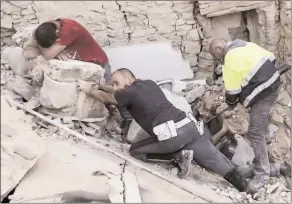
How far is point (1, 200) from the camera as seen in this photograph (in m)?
4.58

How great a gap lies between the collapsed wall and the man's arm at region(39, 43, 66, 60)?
3.31 ft

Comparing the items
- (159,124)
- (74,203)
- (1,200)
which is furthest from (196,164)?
(1,200)

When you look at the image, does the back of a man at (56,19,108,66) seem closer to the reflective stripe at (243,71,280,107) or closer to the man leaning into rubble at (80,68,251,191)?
the man leaning into rubble at (80,68,251,191)

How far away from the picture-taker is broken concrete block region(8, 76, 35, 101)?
6.09 meters

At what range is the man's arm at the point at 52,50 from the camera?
6008 millimetres

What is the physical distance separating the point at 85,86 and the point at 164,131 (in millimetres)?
970

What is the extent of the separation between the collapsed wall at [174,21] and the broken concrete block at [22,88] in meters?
0.91

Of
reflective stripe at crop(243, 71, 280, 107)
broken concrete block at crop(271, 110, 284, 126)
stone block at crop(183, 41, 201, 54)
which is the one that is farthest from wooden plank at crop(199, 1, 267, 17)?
reflective stripe at crop(243, 71, 280, 107)

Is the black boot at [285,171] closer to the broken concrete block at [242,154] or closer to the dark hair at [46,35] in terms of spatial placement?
the broken concrete block at [242,154]

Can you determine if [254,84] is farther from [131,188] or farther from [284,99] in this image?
[131,188]

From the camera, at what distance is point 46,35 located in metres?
5.89

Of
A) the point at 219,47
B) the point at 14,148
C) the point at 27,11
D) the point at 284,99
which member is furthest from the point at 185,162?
the point at 27,11

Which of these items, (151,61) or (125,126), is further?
(151,61)

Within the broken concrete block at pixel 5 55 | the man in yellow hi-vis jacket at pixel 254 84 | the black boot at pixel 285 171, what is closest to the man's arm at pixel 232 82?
the man in yellow hi-vis jacket at pixel 254 84
